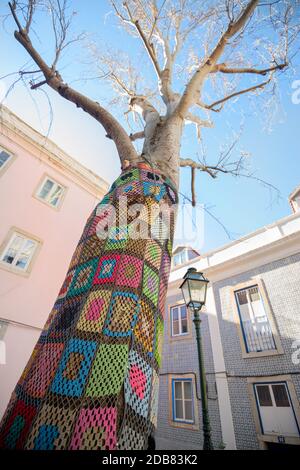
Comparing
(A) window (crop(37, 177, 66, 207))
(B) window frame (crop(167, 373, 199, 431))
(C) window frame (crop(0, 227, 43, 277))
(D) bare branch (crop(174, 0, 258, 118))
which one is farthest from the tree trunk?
(B) window frame (crop(167, 373, 199, 431))

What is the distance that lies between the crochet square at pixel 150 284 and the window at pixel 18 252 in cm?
591

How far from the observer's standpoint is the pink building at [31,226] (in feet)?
17.7

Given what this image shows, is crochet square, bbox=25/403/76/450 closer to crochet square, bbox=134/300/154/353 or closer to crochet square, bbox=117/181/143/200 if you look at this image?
crochet square, bbox=134/300/154/353

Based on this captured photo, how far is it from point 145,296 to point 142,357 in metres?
0.25

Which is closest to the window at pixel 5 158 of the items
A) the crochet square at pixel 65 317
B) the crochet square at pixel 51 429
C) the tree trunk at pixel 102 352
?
the tree trunk at pixel 102 352

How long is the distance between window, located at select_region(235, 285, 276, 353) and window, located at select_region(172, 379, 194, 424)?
2.80 meters

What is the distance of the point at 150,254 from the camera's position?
1.22m

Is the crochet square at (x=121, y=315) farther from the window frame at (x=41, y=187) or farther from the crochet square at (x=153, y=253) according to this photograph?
the window frame at (x=41, y=187)

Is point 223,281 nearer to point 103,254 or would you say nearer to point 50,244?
point 50,244

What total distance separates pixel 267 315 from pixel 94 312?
8083 millimetres

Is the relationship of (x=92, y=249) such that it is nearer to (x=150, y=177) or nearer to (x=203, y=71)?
(x=150, y=177)

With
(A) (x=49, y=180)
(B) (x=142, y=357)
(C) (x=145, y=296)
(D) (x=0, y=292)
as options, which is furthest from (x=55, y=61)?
(A) (x=49, y=180)

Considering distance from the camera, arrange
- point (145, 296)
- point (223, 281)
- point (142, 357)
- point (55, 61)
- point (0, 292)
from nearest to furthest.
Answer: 1. point (142, 357)
2. point (145, 296)
3. point (55, 61)
4. point (0, 292)
5. point (223, 281)

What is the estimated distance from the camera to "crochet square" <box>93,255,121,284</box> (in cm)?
103
